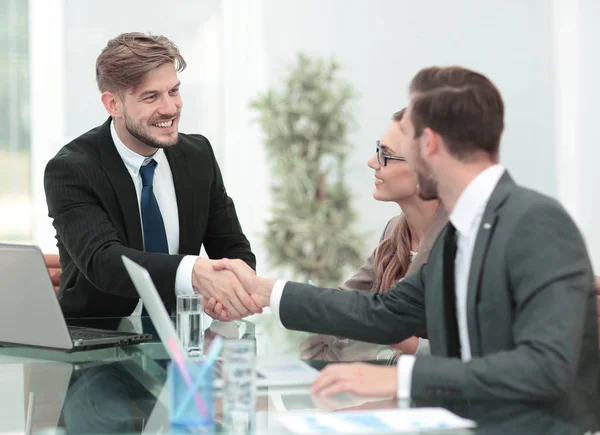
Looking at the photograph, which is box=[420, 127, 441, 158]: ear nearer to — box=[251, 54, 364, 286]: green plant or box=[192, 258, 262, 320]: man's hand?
box=[192, 258, 262, 320]: man's hand

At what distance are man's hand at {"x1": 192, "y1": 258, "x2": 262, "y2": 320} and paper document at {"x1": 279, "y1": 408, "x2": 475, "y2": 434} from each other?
104 centimetres

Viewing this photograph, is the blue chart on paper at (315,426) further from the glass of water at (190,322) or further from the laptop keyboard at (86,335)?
the laptop keyboard at (86,335)

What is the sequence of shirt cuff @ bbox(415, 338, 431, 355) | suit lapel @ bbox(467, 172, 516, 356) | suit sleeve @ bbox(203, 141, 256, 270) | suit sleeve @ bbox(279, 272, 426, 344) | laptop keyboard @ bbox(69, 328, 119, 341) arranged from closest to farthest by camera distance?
1. suit lapel @ bbox(467, 172, 516, 356)
2. suit sleeve @ bbox(279, 272, 426, 344)
3. shirt cuff @ bbox(415, 338, 431, 355)
4. laptop keyboard @ bbox(69, 328, 119, 341)
5. suit sleeve @ bbox(203, 141, 256, 270)

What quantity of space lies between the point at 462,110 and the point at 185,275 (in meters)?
1.22

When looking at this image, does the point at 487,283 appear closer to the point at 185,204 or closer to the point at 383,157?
the point at 383,157

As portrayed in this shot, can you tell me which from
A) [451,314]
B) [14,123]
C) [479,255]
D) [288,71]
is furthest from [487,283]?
[14,123]

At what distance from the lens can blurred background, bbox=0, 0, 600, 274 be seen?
579 centimetres

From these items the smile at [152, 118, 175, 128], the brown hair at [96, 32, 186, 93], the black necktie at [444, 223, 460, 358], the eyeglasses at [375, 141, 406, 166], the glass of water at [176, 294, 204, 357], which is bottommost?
the glass of water at [176, 294, 204, 357]

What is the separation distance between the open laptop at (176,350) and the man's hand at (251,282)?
0.33 meters

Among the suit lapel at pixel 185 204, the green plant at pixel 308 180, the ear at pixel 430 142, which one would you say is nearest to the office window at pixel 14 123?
the green plant at pixel 308 180

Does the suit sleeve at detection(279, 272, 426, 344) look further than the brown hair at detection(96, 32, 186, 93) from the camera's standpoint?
No

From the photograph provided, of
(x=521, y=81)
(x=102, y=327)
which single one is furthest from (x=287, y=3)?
(x=102, y=327)

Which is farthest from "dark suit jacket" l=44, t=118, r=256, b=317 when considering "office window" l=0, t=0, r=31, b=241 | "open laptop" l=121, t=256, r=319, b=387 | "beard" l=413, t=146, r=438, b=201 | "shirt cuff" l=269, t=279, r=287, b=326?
"office window" l=0, t=0, r=31, b=241

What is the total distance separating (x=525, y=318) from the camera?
150cm
